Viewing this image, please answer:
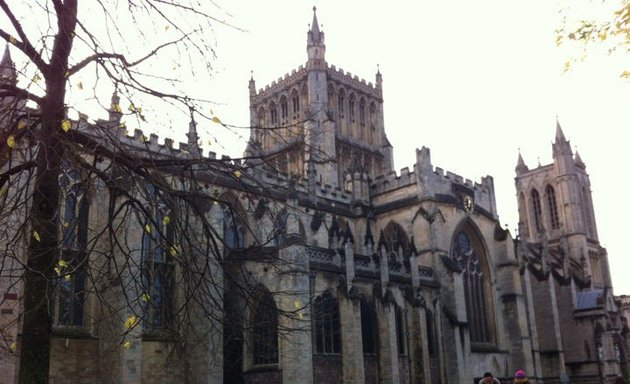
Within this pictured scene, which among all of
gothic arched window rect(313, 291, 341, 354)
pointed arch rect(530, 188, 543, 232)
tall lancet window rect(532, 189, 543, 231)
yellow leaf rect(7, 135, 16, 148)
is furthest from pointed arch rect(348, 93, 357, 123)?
yellow leaf rect(7, 135, 16, 148)

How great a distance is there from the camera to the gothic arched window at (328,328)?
25141 millimetres

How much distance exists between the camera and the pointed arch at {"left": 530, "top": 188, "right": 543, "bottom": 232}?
64.4m

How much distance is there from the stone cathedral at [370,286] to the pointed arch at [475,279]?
0.09 meters

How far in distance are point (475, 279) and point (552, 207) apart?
3151 centimetres

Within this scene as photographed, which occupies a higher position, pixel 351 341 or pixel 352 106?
pixel 352 106

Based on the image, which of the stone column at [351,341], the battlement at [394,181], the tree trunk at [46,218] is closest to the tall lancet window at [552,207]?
the battlement at [394,181]

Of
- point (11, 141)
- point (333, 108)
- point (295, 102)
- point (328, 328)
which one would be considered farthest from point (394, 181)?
point (11, 141)

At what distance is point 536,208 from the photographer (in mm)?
65062

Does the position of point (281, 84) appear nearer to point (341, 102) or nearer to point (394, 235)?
point (341, 102)

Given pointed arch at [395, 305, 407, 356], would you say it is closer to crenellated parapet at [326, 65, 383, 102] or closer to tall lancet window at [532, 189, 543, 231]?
crenellated parapet at [326, 65, 383, 102]

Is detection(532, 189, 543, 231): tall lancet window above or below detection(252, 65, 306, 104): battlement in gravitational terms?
below

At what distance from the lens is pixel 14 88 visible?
7.54m

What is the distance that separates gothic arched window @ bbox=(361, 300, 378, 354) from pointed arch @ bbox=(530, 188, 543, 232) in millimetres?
41105

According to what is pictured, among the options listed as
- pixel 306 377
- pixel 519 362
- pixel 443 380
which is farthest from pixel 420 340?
pixel 519 362
